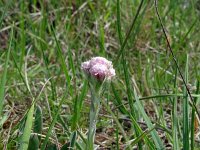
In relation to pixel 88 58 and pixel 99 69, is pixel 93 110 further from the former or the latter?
pixel 88 58

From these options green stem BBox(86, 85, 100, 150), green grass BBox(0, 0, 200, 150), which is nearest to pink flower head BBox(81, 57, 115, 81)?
green stem BBox(86, 85, 100, 150)

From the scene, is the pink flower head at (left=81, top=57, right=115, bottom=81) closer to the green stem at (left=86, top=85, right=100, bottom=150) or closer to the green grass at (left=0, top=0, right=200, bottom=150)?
the green stem at (left=86, top=85, right=100, bottom=150)

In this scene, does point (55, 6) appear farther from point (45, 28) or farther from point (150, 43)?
point (150, 43)

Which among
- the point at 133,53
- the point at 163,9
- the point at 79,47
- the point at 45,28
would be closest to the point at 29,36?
the point at 45,28

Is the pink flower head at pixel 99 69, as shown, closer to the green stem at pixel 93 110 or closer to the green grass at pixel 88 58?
the green stem at pixel 93 110

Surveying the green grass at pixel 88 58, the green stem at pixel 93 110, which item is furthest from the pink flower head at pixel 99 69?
the green grass at pixel 88 58
